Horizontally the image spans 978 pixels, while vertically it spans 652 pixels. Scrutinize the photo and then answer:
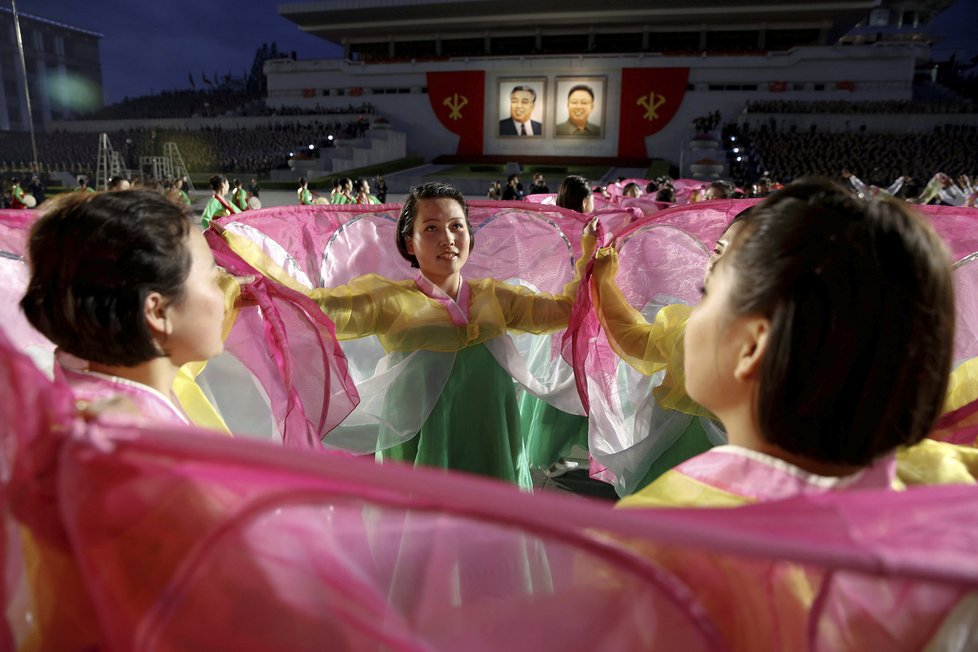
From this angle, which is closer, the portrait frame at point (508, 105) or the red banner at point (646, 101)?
the red banner at point (646, 101)

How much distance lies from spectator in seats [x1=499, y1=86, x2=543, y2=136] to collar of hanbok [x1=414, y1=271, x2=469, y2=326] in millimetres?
22082

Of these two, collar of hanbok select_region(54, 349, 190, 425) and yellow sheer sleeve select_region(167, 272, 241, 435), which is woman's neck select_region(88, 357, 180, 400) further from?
yellow sheer sleeve select_region(167, 272, 241, 435)

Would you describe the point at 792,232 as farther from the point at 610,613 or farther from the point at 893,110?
the point at 893,110

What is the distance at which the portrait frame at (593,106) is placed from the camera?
72.3 ft

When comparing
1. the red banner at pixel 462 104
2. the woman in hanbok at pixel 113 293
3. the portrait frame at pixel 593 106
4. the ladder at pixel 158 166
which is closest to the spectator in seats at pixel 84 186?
the woman in hanbok at pixel 113 293

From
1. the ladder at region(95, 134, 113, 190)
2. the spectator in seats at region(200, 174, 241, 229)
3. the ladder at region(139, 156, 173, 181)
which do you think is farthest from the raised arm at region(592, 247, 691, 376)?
the ladder at region(139, 156, 173, 181)

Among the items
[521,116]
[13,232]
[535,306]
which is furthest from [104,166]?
[535,306]

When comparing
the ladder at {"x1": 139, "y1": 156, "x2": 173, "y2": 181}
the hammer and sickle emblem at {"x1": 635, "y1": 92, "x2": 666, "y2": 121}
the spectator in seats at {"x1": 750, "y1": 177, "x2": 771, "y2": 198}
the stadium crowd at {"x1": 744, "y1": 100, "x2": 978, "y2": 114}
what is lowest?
the spectator in seats at {"x1": 750, "y1": 177, "x2": 771, "y2": 198}

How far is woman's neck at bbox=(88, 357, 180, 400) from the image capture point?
35.8 inches

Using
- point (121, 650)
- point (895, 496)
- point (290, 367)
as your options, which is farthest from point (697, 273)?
point (121, 650)

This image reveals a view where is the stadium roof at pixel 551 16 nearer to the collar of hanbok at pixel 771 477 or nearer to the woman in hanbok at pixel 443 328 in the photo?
the woman in hanbok at pixel 443 328

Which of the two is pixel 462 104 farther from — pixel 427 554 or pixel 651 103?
pixel 427 554

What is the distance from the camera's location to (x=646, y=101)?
21.5m

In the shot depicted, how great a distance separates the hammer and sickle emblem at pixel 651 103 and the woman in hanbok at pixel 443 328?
21.4 metres
